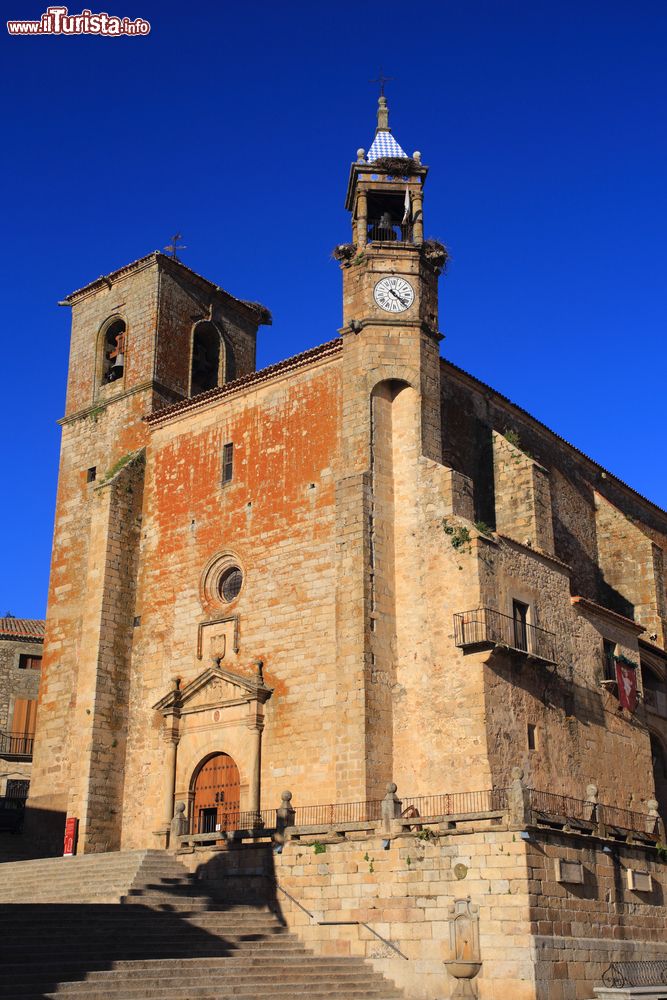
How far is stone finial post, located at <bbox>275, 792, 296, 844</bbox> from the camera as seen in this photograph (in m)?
19.3

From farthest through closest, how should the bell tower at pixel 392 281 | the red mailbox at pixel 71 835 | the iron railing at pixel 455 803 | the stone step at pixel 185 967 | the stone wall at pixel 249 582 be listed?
the red mailbox at pixel 71 835 < the bell tower at pixel 392 281 < the stone wall at pixel 249 582 < the iron railing at pixel 455 803 < the stone step at pixel 185 967

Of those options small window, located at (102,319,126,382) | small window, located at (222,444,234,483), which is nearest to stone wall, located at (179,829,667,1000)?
small window, located at (222,444,234,483)

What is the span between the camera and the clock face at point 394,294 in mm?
23953

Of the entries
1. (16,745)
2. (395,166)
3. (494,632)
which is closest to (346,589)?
(494,632)

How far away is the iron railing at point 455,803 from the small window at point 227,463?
30.4 ft

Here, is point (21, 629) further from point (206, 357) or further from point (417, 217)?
point (417, 217)

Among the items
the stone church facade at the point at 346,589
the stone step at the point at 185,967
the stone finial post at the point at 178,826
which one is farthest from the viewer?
the stone finial post at the point at 178,826

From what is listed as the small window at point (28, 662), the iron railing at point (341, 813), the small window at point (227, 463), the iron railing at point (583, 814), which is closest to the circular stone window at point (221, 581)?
the small window at point (227, 463)

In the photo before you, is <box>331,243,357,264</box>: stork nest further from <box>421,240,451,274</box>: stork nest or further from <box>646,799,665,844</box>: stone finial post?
<box>646,799,665,844</box>: stone finial post

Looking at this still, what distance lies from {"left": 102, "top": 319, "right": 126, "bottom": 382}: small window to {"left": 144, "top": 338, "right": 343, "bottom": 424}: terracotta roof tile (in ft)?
9.42

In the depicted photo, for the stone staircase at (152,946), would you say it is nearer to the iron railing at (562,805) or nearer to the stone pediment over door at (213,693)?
the stone pediment over door at (213,693)

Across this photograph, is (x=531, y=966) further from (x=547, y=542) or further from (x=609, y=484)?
(x=609, y=484)

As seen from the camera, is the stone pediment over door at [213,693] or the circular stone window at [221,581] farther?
the circular stone window at [221,581]

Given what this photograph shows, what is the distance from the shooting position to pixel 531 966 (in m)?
15.7
